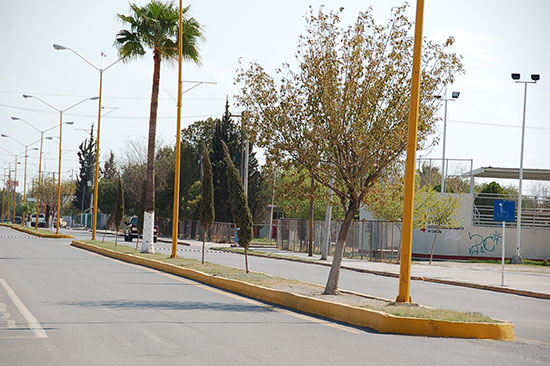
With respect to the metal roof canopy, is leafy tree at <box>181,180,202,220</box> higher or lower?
lower

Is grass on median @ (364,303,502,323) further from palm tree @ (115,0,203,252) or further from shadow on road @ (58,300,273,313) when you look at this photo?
palm tree @ (115,0,203,252)

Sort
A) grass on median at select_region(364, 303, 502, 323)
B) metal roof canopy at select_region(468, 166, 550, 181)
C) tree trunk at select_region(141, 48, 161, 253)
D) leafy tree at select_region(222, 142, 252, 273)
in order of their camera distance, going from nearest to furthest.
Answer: grass on median at select_region(364, 303, 502, 323), leafy tree at select_region(222, 142, 252, 273), tree trunk at select_region(141, 48, 161, 253), metal roof canopy at select_region(468, 166, 550, 181)

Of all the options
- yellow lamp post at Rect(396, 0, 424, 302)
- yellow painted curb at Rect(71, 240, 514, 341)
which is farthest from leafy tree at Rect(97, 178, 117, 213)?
yellow lamp post at Rect(396, 0, 424, 302)

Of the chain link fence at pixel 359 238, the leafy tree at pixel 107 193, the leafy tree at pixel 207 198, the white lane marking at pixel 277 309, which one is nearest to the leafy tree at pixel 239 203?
the white lane marking at pixel 277 309

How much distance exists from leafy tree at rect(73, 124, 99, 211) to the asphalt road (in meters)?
107

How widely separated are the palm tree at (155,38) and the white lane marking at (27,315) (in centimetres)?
1738

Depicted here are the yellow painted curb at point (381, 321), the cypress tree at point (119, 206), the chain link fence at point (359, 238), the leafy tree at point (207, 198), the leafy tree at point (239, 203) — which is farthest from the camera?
the chain link fence at point (359, 238)

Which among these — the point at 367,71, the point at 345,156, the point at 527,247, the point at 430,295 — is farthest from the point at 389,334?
the point at 527,247

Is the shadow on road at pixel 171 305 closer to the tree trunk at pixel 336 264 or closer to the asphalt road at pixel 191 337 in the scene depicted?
the asphalt road at pixel 191 337

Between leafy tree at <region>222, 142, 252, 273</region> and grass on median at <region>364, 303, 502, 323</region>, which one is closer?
grass on median at <region>364, 303, 502, 323</region>

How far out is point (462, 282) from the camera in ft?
87.1

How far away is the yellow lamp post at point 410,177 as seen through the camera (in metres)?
13.5

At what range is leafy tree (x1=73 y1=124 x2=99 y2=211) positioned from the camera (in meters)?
123

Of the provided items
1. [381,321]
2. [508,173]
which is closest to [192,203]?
[508,173]
